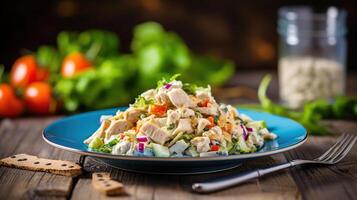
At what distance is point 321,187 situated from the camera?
227 cm

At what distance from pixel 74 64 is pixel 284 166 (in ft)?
6.42

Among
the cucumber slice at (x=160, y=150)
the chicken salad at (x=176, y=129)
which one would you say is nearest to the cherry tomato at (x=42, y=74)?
the chicken salad at (x=176, y=129)

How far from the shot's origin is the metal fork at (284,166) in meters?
2.13

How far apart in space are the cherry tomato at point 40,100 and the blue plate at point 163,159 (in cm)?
89

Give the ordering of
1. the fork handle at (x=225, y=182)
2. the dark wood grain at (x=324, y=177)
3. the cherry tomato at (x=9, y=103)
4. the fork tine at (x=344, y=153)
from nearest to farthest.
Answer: the fork handle at (x=225, y=182), the dark wood grain at (x=324, y=177), the fork tine at (x=344, y=153), the cherry tomato at (x=9, y=103)

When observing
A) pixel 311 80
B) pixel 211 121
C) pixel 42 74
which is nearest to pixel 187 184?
pixel 211 121

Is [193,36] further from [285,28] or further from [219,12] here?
[285,28]

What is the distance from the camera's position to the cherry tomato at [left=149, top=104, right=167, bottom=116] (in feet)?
7.96

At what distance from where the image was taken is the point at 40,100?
12.3 feet

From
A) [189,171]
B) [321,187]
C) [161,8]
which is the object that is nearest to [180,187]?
[189,171]

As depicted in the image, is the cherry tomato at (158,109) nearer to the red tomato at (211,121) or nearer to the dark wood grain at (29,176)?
the red tomato at (211,121)

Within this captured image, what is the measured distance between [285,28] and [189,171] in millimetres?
1832

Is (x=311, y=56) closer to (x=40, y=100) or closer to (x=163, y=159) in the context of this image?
(x=40, y=100)

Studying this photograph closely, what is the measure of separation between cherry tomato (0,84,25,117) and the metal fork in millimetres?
1755
